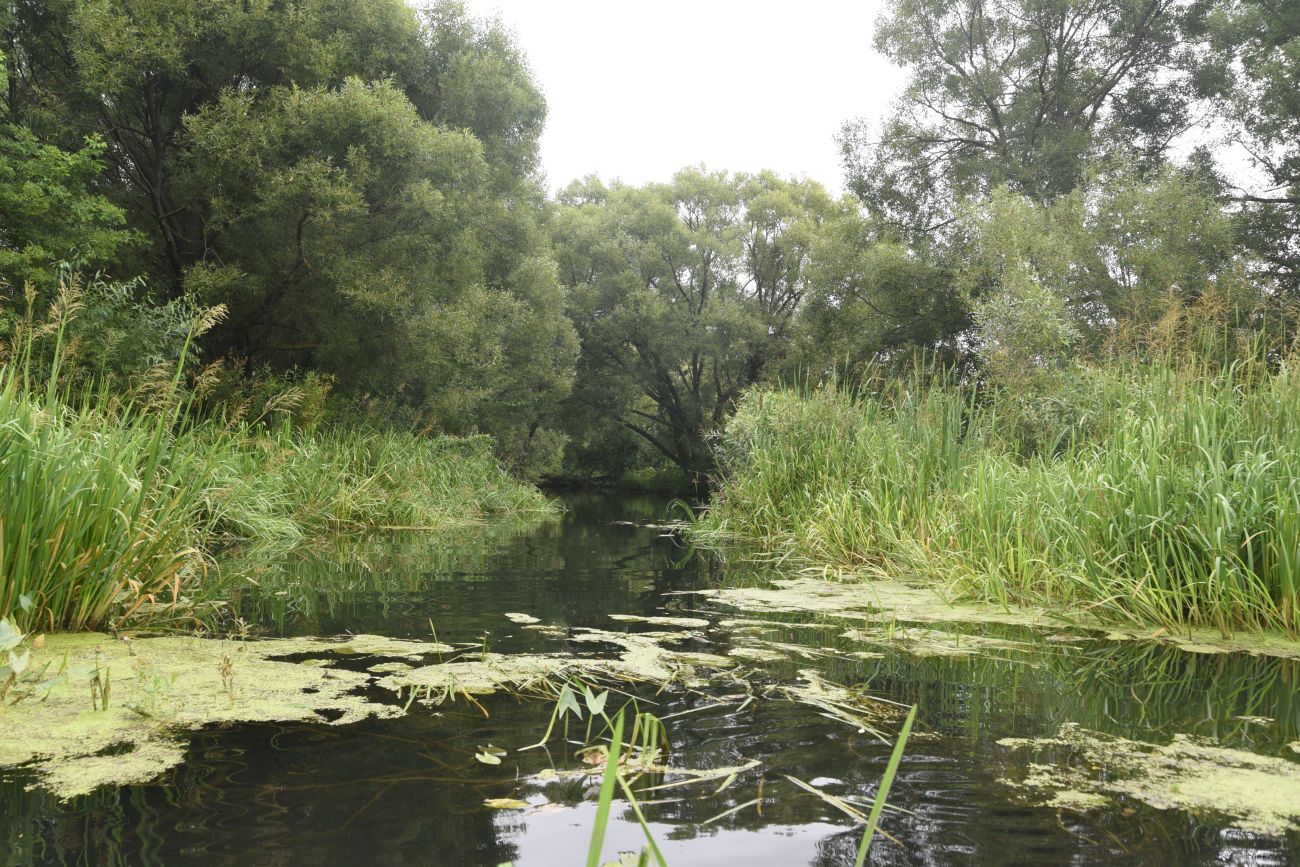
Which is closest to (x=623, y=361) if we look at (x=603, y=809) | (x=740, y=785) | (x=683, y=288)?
(x=683, y=288)

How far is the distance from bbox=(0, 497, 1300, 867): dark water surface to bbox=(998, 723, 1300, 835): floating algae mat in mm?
66

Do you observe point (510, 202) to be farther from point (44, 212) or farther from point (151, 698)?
point (151, 698)

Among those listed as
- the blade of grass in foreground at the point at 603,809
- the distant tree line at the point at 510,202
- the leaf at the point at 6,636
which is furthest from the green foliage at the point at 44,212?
the blade of grass in foreground at the point at 603,809

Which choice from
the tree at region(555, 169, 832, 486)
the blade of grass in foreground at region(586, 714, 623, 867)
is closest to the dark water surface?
the blade of grass in foreground at region(586, 714, 623, 867)

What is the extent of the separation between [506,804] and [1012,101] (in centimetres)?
2569

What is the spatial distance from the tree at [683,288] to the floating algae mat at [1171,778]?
88.7ft

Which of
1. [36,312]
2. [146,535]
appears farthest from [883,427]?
[36,312]

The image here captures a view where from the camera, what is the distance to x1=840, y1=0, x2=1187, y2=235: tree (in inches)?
851

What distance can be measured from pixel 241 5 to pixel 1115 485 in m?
14.6

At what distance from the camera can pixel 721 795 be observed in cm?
218

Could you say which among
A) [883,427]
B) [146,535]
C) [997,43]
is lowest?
[146,535]

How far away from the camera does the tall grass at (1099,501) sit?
13.7 feet

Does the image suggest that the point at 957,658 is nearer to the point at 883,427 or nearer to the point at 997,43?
the point at 883,427

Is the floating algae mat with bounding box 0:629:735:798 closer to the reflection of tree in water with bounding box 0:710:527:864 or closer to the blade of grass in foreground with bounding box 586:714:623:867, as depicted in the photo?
the reflection of tree in water with bounding box 0:710:527:864
